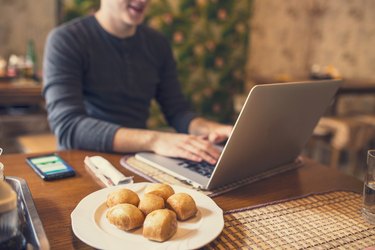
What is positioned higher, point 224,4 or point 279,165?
point 224,4

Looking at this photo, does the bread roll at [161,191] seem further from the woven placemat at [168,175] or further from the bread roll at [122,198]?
the woven placemat at [168,175]

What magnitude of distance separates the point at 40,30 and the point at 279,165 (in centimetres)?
218

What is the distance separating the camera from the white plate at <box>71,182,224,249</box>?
1.80 ft

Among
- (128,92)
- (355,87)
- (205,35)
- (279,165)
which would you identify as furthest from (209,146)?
(205,35)

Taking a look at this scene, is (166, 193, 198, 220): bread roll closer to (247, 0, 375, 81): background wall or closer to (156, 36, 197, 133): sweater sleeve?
(156, 36, 197, 133): sweater sleeve

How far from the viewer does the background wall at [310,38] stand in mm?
3275

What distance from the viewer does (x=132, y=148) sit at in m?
1.03

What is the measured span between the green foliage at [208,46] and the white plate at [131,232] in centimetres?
254

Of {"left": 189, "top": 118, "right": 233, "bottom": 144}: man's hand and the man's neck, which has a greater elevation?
the man's neck

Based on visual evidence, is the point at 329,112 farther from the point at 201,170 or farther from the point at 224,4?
the point at 201,170

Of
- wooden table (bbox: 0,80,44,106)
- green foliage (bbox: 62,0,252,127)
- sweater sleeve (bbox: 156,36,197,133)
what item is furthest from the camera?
green foliage (bbox: 62,0,252,127)

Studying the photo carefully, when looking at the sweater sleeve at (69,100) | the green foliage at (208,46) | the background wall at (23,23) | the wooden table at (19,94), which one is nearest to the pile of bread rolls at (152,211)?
the sweater sleeve at (69,100)

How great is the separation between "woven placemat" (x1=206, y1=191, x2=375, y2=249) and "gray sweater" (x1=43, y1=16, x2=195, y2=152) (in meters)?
0.51

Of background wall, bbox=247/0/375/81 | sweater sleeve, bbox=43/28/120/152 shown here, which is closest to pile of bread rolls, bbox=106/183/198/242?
sweater sleeve, bbox=43/28/120/152
